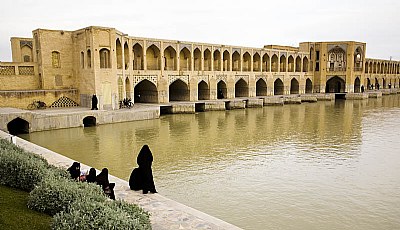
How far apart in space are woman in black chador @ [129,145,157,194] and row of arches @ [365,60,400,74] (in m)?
44.6

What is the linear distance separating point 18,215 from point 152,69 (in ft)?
66.6

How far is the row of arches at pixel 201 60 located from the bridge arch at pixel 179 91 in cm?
121

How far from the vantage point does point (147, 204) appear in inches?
214

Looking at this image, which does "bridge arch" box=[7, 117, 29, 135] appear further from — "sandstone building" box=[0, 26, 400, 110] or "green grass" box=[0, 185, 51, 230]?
"green grass" box=[0, 185, 51, 230]

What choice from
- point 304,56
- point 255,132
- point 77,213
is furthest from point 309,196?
point 304,56

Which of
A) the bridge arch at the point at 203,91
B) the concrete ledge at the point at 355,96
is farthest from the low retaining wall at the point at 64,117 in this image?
the concrete ledge at the point at 355,96

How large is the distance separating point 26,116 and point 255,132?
9704mm

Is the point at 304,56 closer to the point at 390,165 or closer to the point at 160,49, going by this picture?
the point at 160,49

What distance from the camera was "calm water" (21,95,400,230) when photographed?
632 centimetres

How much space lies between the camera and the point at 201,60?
25422 millimetres

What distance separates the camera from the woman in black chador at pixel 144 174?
592 cm

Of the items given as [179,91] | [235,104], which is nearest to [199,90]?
[179,91]

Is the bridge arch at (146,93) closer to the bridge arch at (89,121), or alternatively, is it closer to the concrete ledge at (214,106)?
the concrete ledge at (214,106)

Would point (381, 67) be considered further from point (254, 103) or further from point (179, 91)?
point (179, 91)
